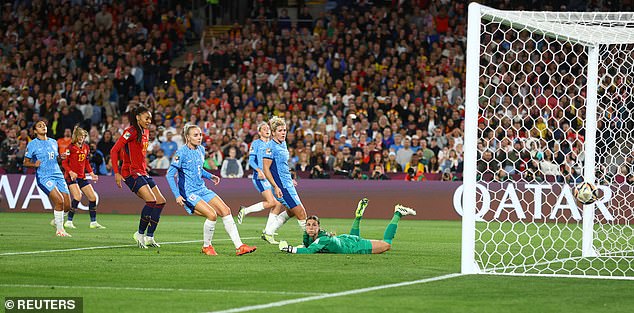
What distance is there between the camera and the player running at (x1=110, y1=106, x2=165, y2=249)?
1429cm

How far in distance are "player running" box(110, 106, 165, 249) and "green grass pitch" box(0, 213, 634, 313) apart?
0.35m

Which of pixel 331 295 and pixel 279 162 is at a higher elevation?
pixel 279 162

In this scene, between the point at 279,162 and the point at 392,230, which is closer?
the point at 392,230

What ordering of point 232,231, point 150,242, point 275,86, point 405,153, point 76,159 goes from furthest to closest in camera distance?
point 275,86 → point 405,153 → point 76,159 → point 150,242 → point 232,231

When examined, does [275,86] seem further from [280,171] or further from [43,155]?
[280,171]

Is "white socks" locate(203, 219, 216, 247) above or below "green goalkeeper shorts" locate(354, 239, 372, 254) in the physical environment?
above

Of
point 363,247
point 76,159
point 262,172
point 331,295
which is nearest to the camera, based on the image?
point 331,295

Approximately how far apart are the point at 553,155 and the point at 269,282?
39.3 ft

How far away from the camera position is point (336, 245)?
1321 centimetres

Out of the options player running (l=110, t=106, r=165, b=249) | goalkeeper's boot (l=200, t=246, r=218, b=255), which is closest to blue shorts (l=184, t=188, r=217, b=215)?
goalkeeper's boot (l=200, t=246, r=218, b=255)

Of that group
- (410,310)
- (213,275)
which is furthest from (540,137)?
(410,310)

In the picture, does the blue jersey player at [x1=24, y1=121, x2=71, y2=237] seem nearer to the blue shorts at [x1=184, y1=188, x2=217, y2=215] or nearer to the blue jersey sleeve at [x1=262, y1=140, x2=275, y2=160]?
the blue jersey sleeve at [x1=262, y1=140, x2=275, y2=160]

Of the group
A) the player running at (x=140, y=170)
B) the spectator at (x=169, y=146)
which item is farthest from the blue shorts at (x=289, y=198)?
the spectator at (x=169, y=146)

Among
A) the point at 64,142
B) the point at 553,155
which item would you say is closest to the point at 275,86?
the point at 64,142
